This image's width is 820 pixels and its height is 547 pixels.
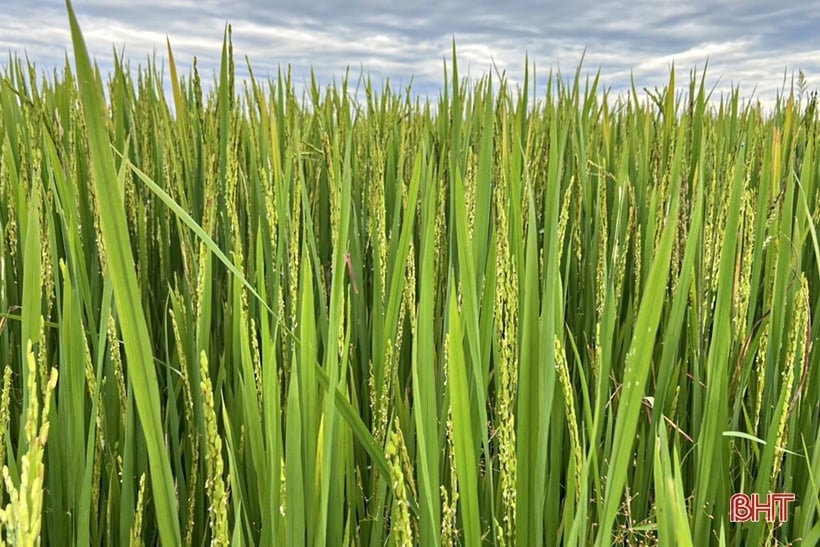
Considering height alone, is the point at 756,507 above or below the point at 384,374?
below

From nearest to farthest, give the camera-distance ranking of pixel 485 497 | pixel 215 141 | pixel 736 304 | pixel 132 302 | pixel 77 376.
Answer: pixel 132 302, pixel 77 376, pixel 485 497, pixel 736 304, pixel 215 141

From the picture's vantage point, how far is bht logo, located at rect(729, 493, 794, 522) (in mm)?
703

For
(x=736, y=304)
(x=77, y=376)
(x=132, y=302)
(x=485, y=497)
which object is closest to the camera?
(x=132, y=302)

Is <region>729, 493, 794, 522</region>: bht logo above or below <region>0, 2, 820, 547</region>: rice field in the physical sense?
below

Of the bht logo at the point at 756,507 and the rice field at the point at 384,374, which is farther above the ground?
the rice field at the point at 384,374

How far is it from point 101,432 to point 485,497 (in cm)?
46

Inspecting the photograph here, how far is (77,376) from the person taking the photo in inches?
24.4

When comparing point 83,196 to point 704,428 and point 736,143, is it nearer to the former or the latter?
point 704,428

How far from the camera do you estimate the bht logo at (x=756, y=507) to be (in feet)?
2.31

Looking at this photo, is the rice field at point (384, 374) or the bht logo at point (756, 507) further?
the bht logo at point (756, 507)

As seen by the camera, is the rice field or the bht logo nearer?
the rice field

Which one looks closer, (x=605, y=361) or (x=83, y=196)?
(x=605, y=361)

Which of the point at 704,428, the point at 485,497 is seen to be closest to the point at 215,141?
the point at 485,497

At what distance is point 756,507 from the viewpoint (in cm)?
71
